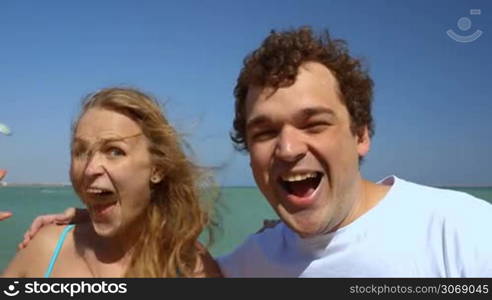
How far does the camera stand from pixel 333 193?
7.88ft

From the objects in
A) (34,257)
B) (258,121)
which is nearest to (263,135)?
(258,121)

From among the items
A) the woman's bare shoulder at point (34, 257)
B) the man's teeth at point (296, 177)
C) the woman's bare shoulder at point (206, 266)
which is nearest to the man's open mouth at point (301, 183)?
the man's teeth at point (296, 177)

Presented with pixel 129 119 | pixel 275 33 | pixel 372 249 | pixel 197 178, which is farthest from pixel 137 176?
pixel 372 249

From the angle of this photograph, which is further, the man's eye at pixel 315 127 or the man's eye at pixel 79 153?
the man's eye at pixel 79 153

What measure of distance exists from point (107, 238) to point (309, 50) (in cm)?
157

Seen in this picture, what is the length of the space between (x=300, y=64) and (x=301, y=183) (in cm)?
60

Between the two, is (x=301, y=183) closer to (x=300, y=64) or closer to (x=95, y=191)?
(x=300, y=64)

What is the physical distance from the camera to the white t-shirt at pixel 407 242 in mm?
2189

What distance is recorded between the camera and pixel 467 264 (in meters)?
2.17

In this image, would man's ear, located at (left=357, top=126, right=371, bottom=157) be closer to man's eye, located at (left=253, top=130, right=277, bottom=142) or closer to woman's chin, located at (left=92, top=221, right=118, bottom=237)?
man's eye, located at (left=253, top=130, right=277, bottom=142)

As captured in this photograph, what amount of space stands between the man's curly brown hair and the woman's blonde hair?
49 cm

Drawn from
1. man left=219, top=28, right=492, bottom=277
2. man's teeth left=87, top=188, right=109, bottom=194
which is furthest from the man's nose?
man's teeth left=87, top=188, right=109, bottom=194

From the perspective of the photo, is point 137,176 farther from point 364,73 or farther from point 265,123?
point 364,73

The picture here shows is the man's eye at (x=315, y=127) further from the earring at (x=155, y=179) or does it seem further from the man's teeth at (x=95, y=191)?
the man's teeth at (x=95, y=191)
